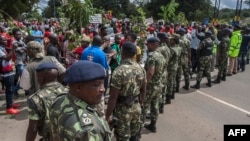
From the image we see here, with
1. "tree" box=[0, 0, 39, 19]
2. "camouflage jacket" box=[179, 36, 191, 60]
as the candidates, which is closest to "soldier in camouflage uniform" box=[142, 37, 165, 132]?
"camouflage jacket" box=[179, 36, 191, 60]

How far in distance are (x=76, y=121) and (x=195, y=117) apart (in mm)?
5699

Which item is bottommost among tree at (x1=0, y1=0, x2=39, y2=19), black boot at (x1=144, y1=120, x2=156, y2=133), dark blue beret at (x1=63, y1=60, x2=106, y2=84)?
black boot at (x1=144, y1=120, x2=156, y2=133)

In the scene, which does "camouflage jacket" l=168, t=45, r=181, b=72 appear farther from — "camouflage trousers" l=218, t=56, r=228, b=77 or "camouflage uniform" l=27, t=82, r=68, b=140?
"camouflage uniform" l=27, t=82, r=68, b=140

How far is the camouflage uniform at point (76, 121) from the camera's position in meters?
1.93

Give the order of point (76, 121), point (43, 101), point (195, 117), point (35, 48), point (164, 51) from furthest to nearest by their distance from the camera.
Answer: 1. point (195, 117)
2. point (164, 51)
3. point (35, 48)
4. point (43, 101)
5. point (76, 121)

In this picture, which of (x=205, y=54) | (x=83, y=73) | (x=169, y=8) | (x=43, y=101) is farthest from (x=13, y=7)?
(x=83, y=73)

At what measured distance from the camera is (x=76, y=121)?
1.96 metres

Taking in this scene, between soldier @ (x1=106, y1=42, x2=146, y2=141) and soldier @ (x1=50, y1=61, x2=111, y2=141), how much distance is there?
6.83 ft

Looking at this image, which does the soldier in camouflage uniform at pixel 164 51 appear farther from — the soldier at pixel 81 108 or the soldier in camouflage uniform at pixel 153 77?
the soldier at pixel 81 108

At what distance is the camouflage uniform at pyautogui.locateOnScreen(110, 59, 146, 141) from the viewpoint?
13.9 ft

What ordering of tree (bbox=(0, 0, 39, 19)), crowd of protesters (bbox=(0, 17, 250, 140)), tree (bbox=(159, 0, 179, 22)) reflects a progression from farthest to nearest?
tree (bbox=(0, 0, 39, 19)) → tree (bbox=(159, 0, 179, 22)) → crowd of protesters (bbox=(0, 17, 250, 140))

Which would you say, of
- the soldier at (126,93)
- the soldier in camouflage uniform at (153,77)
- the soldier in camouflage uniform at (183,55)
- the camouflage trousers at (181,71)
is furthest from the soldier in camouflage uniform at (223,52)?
the soldier at (126,93)

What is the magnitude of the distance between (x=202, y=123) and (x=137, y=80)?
3.13 metres

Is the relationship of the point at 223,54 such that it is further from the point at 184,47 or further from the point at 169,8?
the point at 169,8
